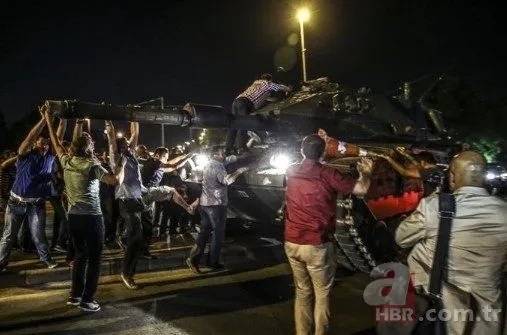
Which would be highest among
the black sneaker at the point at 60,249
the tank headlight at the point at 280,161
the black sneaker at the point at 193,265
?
the tank headlight at the point at 280,161

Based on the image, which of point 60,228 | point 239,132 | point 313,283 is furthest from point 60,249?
point 313,283

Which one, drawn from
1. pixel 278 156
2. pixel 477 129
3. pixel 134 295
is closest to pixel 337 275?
pixel 278 156

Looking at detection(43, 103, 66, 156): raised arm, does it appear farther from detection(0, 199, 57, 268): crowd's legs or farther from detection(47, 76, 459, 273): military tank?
detection(0, 199, 57, 268): crowd's legs

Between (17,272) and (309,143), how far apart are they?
488 cm

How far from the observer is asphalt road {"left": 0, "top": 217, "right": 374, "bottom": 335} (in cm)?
507

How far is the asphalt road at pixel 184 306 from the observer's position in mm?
5074

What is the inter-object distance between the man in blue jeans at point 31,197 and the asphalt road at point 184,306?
67 centimetres

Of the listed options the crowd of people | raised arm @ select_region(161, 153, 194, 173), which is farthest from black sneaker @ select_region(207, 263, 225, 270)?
raised arm @ select_region(161, 153, 194, 173)

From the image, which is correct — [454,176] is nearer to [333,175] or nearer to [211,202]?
[333,175]

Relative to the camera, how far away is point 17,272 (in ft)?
21.8

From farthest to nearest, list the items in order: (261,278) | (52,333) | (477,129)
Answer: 1. (477,129)
2. (261,278)
3. (52,333)

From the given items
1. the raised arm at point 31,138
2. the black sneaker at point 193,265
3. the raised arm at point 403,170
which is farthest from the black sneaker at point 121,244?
the raised arm at point 403,170

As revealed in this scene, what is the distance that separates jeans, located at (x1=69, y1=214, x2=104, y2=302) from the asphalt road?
13.5 inches

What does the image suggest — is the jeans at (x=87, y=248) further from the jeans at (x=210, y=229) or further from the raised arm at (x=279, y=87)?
the raised arm at (x=279, y=87)
